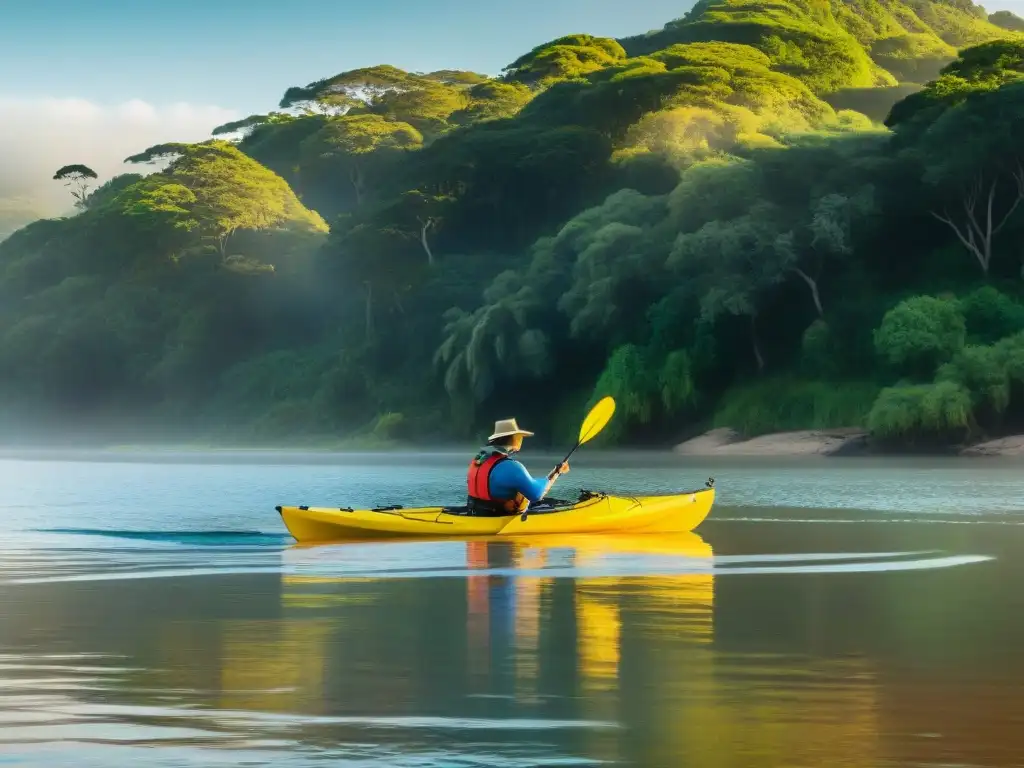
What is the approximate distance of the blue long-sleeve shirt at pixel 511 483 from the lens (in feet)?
69.9

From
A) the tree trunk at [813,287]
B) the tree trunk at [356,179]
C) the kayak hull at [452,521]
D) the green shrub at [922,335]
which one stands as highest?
the tree trunk at [356,179]

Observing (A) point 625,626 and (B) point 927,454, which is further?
(B) point 927,454

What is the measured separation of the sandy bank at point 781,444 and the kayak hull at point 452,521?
3873cm

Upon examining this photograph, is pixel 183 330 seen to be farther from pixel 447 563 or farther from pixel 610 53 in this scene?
pixel 447 563

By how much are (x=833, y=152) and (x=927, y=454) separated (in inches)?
631

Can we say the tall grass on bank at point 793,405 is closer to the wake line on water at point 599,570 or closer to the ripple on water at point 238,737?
the wake line on water at point 599,570

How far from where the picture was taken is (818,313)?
6731 centimetres

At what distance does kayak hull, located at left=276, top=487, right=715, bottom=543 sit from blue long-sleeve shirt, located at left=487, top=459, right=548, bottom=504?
31cm

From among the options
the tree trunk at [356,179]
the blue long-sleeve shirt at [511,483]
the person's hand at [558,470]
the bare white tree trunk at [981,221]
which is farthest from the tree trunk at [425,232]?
the blue long-sleeve shirt at [511,483]

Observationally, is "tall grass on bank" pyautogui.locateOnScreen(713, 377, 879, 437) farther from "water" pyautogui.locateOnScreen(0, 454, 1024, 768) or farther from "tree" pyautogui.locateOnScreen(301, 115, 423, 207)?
"tree" pyautogui.locateOnScreen(301, 115, 423, 207)

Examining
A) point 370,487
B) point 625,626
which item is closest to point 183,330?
point 370,487

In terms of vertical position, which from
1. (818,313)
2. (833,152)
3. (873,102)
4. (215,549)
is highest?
(873,102)

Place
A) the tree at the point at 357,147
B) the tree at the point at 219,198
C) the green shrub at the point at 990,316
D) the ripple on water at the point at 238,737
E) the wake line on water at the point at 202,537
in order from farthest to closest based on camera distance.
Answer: the tree at the point at 357,147 < the tree at the point at 219,198 < the green shrub at the point at 990,316 < the wake line on water at the point at 202,537 < the ripple on water at the point at 238,737

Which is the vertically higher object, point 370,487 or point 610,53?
point 610,53
